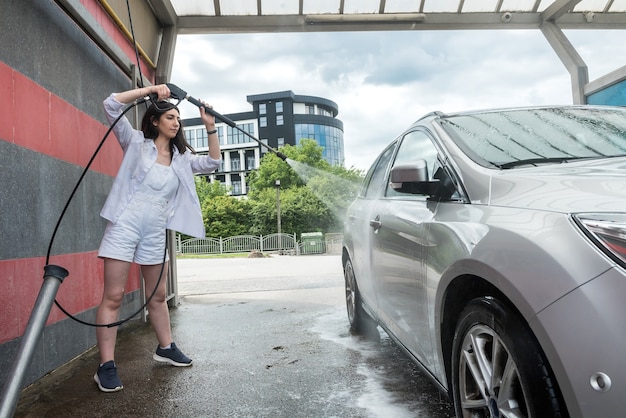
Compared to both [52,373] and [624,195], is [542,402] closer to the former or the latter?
[624,195]

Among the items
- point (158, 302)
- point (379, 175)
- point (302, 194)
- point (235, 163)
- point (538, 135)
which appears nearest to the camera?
point (538, 135)

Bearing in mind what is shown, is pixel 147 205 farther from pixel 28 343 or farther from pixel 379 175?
pixel 379 175

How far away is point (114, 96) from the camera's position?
3.12 m

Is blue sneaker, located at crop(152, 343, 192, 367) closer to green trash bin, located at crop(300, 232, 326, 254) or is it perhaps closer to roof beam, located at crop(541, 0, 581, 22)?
roof beam, located at crop(541, 0, 581, 22)

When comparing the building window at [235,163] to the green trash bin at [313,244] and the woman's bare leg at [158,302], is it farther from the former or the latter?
the woman's bare leg at [158,302]

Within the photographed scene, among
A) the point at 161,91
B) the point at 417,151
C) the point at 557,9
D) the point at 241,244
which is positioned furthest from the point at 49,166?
the point at 241,244

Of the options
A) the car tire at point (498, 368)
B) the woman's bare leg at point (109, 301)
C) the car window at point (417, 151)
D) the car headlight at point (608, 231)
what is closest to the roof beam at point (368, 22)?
the car window at point (417, 151)

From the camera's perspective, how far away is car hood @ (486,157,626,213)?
1510mm

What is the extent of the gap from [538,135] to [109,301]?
2810 millimetres

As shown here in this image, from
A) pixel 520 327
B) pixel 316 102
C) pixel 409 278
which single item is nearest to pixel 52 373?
pixel 409 278

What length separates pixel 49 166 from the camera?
3615 millimetres

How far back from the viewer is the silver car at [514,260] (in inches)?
52.1

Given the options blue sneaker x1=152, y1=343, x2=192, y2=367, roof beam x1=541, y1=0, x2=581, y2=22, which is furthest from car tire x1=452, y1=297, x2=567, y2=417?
roof beam x1=541, y1=0, x2=581, y2=22

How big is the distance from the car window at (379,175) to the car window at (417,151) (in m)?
0.25
